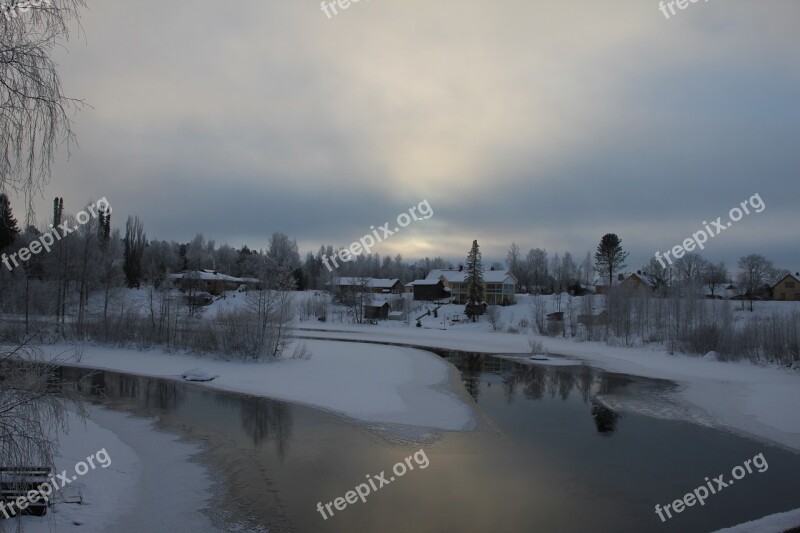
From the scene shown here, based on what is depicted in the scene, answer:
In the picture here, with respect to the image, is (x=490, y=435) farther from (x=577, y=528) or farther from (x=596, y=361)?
(x=596, y=361)

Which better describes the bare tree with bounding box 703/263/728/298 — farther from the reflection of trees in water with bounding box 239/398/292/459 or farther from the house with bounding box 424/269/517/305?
the reflection of trees in water with bounding box 239/398/292/459

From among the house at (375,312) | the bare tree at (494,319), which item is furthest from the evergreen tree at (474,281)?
the house at (375,312)

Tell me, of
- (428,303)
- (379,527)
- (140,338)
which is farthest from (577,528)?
(428,303)

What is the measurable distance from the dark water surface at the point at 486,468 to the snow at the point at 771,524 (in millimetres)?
294

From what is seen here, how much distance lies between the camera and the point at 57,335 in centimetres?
3628

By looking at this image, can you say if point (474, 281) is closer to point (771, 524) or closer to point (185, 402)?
point (185, 402)

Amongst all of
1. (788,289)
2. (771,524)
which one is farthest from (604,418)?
(788,289)

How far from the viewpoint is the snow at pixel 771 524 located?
9.18m

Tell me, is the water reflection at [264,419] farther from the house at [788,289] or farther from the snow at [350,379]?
the house at [788,289]

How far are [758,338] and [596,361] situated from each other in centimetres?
925

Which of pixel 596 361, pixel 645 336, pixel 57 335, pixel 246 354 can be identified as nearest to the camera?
pixel 246 354

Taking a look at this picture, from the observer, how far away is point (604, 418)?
17.8 m
